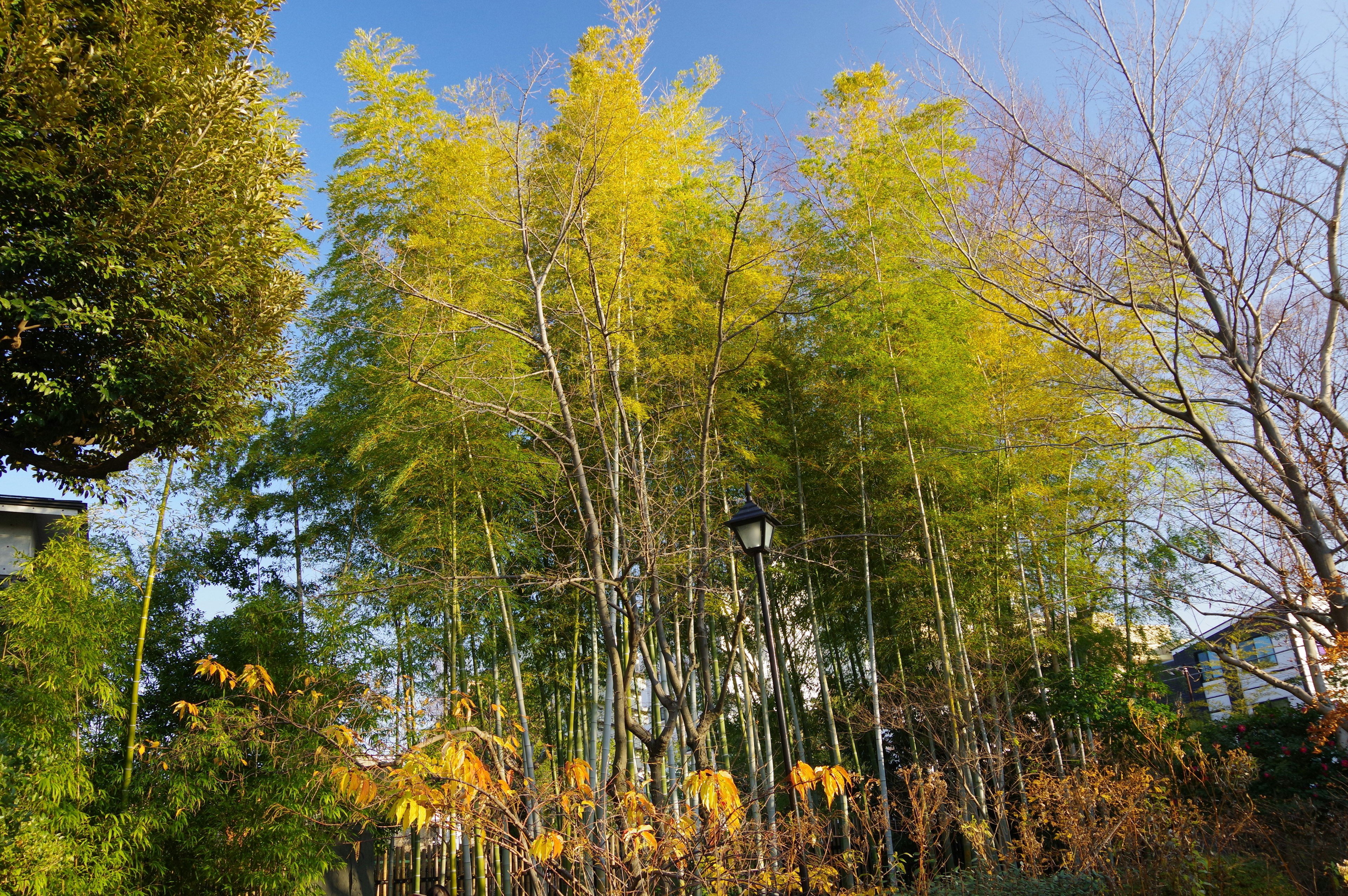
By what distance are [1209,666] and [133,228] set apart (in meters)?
8.56

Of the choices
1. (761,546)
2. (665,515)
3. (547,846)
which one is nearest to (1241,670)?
(761,546)

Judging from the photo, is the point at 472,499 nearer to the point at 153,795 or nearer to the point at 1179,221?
the point at 153,795

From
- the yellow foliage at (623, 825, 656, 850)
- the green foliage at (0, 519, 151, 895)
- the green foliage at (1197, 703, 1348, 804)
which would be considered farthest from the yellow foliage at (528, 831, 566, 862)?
the green foliage at (1197, 703, 1348, 804)

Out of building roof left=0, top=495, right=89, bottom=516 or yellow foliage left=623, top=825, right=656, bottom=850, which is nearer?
yellow foliage left=623, top=825, right=656, bottom=850

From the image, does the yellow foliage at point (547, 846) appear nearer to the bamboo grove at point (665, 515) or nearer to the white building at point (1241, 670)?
the bamboo grove at point (665, 515)

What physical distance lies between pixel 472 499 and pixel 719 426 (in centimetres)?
217

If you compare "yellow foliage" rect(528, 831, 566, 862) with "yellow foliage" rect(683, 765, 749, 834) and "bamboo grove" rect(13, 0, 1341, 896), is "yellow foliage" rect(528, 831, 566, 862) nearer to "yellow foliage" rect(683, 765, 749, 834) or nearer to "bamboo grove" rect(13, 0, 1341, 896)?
"yellow foliage" rect(683, 765, 749, 834)

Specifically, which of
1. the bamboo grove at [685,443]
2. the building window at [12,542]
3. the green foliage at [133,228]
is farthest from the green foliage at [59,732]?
the building window at [12,542]

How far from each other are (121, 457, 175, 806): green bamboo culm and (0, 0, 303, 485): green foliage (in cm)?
114

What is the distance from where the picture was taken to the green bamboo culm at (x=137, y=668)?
17.1 feet

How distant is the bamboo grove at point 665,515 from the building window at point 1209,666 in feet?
1.45

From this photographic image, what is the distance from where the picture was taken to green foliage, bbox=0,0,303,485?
347 centimetres

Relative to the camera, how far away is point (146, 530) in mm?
6496

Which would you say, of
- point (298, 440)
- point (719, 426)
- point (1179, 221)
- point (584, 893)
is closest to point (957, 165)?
point (1179, 221)
